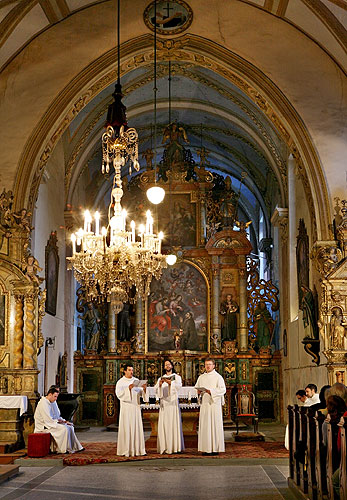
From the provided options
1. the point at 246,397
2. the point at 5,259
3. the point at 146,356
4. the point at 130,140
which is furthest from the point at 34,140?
the point at 246,397

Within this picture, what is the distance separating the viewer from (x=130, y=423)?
36.9ft

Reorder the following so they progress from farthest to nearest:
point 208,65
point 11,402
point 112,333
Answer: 1. point 112,333
2. point 208,65
3. point 11,402

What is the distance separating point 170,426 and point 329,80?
6.53 metres

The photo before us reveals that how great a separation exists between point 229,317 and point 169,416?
313 inches

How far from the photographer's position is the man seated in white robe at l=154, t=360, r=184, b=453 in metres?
11.3

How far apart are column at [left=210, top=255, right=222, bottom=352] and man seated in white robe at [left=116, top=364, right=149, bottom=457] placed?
716cm

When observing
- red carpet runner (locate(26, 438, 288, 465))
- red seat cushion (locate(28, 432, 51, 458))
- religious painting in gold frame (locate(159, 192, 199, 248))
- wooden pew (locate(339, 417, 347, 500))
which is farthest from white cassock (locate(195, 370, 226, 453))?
religious painting in gold frame (locate(159, 192, 199, 248))

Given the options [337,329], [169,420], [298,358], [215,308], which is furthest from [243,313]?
[169,420]

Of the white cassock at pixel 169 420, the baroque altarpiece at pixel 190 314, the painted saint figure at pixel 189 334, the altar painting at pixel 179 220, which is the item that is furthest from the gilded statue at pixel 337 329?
the altar painting at pixel 179 220

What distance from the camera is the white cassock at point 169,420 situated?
444 inches

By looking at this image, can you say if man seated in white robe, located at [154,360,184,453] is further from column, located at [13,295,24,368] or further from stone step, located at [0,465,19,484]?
stone step, located at [0,465,19,484]

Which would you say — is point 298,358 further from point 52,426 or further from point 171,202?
point 171,202

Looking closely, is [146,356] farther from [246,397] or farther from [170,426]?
[170,426]

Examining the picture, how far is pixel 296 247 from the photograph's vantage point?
608 inches
